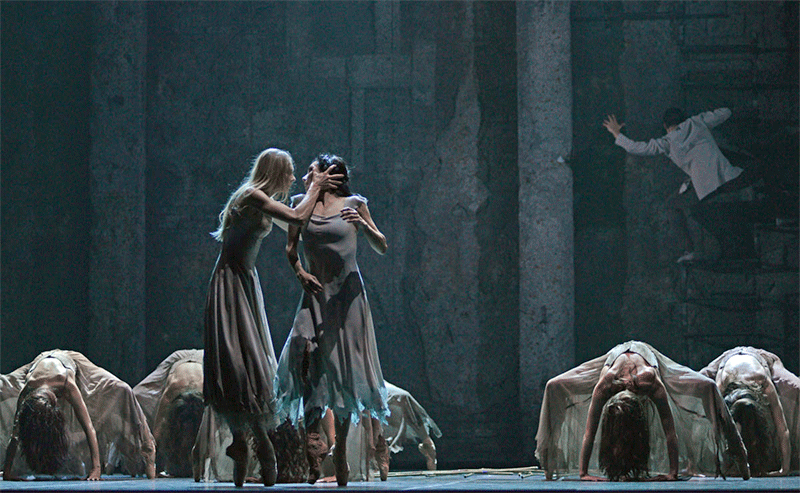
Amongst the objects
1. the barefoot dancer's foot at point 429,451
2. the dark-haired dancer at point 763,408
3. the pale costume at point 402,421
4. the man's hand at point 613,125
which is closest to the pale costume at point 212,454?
the pale costume at point 402,421

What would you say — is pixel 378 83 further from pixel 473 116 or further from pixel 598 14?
pixel 598 14

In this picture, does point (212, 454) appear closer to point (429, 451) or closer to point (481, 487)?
point (481, 487)

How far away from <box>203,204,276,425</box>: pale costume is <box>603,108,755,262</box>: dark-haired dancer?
6.57 metres

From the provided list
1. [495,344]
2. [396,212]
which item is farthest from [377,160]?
[495,344]

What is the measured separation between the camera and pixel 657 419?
25.7 ft

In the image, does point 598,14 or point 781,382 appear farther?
point 598,14

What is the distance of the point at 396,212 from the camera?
12102 millimetres

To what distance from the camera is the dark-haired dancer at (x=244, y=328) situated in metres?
5.67

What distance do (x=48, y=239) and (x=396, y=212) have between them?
12.0 ft

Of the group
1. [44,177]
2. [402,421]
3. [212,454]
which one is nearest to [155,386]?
[402,421]

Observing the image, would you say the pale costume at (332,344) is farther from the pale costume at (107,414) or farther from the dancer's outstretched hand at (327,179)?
the pale costume at (107,414)

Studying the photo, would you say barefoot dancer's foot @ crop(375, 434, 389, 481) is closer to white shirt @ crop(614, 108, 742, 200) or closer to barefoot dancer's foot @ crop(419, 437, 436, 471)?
barefoot dancer's foot @ crop(419, 437, 436, 471)

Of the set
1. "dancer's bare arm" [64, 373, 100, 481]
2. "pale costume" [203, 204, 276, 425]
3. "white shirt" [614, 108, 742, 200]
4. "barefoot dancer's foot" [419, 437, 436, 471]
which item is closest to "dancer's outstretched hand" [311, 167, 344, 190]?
"pale costume" [203, 204, 276, 425]

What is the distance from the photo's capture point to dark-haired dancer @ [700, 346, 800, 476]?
802 cm
